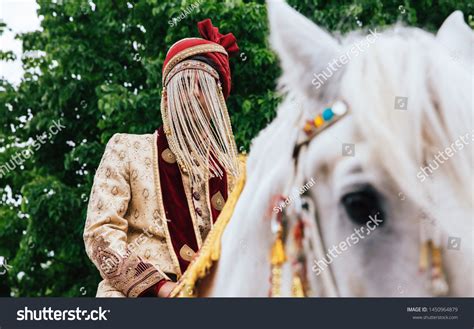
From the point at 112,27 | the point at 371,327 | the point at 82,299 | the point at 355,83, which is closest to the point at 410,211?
the point at 355,83

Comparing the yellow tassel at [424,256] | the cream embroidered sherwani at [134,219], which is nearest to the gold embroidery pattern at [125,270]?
the cream embroidered sherwani at [134,219]

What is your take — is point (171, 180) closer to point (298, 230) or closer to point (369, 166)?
point (298, 230)

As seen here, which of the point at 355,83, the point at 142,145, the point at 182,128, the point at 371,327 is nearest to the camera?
the point at 355,83

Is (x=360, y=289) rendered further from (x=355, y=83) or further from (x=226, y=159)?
(x=226, y=159)

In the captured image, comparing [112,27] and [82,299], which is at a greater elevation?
[112,27]

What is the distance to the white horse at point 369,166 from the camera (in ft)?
3.63

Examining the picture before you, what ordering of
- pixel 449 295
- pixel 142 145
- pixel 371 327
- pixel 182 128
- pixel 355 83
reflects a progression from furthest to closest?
pixel 142 145
pixel 182 128
pixel 371 327
pixel 355 83
pixel 449 295

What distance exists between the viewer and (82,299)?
1.89m

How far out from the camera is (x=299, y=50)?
124cm

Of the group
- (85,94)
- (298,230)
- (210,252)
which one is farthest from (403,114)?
(85,94)

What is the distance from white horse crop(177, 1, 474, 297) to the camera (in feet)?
3.63

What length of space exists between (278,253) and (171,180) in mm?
710

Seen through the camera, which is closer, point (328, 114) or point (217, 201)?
point (328, 114)

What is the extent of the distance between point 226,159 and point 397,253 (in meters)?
0.75
